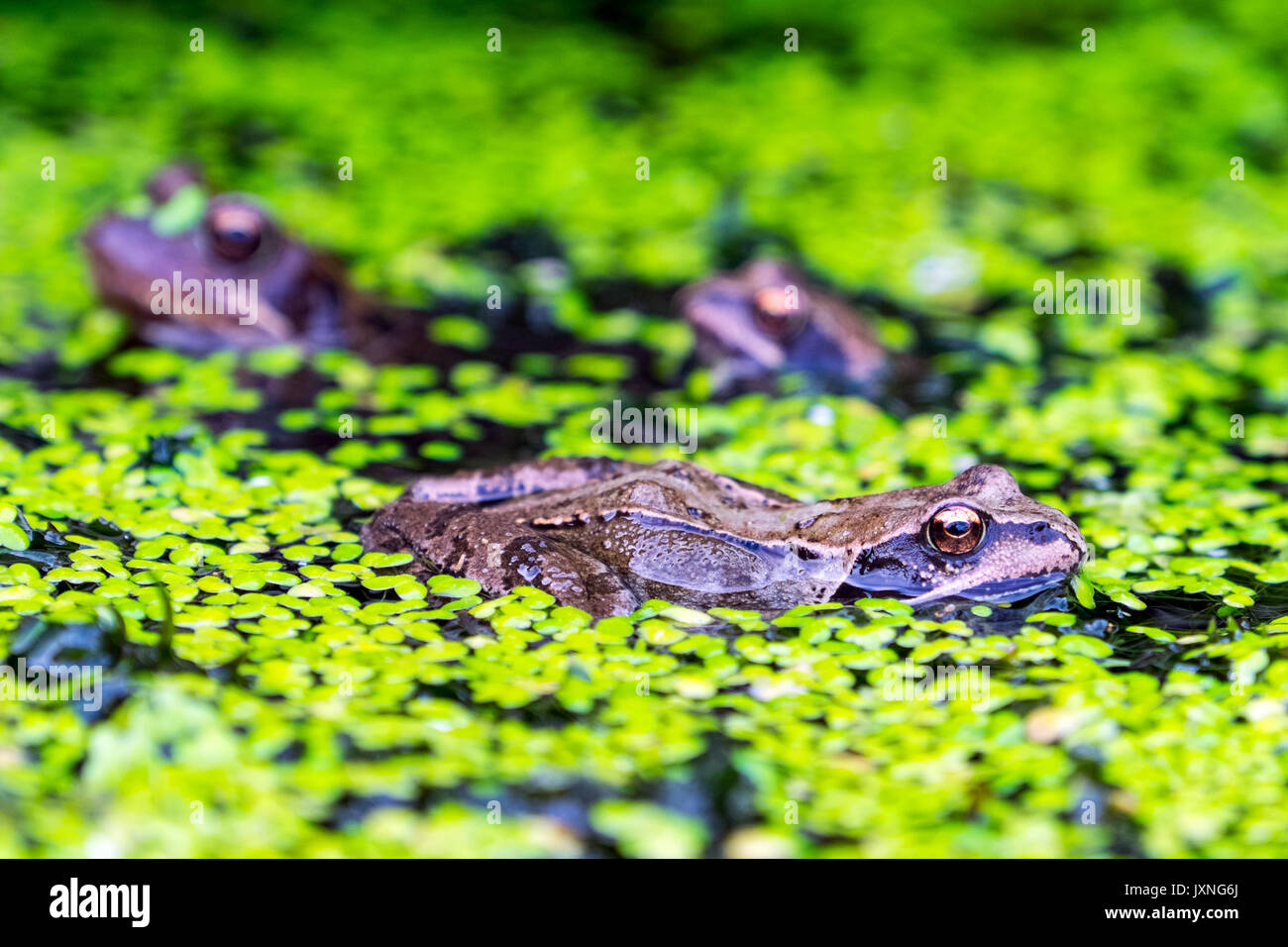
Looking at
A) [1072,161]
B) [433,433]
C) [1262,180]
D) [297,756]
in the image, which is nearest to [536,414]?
[433,433]

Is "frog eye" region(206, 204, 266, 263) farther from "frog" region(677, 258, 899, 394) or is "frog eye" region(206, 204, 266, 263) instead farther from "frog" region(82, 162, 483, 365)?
"frog" region(677, 258, 899, 394)

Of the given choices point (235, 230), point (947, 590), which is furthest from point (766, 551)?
point (235, 230)

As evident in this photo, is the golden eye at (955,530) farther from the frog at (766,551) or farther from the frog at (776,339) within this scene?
the frog at (776,339)

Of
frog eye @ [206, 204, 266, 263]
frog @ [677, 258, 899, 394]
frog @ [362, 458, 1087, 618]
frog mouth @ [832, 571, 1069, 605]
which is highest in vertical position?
frog eye @ [206, 204, 266, 263]

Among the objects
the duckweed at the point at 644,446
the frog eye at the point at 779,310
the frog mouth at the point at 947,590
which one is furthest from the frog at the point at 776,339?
the frog mouth at the point at 947,590

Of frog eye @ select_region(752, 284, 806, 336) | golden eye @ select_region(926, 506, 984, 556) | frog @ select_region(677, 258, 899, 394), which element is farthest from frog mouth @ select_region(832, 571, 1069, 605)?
frog eye @ select_region(752, 284, 806, 336)

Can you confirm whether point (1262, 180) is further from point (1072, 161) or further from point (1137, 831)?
point (1137, 831)

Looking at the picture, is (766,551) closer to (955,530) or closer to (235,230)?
(955,530)
